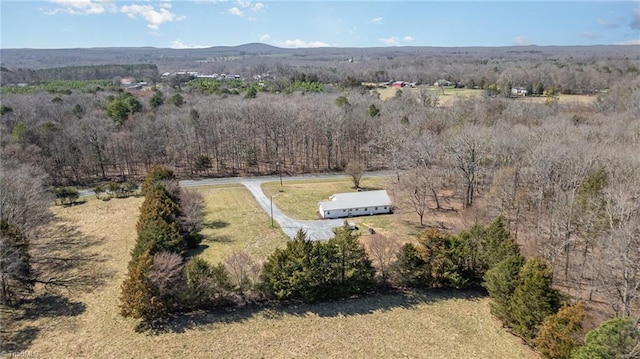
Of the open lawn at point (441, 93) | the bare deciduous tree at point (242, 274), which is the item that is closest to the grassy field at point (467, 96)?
the open lawn at point (441, 93)

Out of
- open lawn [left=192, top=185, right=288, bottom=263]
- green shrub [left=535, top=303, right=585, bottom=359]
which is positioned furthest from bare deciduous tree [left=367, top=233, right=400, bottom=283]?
green shrub [left=535, top=303, right=585, bottom=359]

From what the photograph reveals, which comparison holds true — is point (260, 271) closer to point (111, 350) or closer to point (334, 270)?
point (334, 270)

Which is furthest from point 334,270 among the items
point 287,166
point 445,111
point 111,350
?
point 445,111

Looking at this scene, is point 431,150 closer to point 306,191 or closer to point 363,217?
point 363,217

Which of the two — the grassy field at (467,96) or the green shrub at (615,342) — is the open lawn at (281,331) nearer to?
the green shrub at (615,342)

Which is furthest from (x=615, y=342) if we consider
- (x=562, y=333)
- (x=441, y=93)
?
(x=441, y=93)
